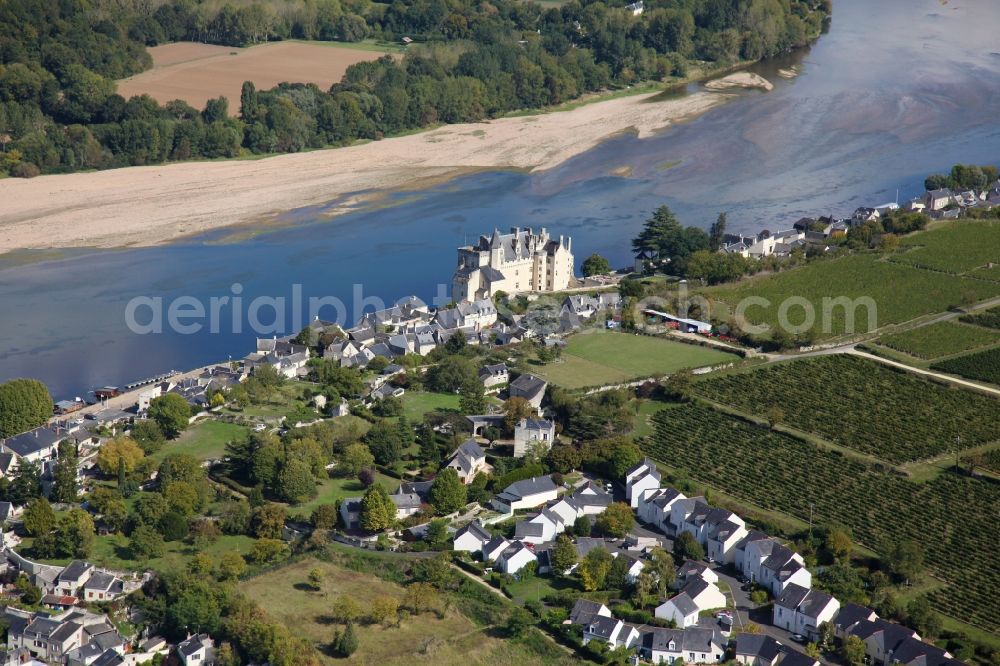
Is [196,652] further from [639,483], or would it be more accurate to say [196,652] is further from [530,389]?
[530,389]

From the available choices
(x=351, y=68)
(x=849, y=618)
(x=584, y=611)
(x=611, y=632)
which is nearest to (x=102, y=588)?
(x=584, y=611)

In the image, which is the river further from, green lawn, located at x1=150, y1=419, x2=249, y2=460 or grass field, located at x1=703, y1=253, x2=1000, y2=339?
grass field, located at x1=703, y1=253, x2=1000, y2=339

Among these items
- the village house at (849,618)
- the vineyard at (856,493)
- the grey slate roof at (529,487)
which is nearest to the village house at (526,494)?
the grey slate roof at (529,487)

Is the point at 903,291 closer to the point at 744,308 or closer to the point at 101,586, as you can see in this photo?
the point at 744,308

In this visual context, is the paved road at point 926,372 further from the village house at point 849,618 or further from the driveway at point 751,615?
the village house at point 849,618

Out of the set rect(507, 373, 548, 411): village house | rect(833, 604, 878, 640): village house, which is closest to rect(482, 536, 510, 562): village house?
rect(833, 604, 878, 640): village house

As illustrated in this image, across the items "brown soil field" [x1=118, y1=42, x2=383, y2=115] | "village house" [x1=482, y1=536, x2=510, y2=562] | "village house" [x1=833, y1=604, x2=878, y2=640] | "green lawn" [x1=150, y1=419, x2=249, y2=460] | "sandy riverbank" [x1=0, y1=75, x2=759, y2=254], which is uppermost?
"brown soil field" [x1=118, y1=42, x2=383, y2=115]
